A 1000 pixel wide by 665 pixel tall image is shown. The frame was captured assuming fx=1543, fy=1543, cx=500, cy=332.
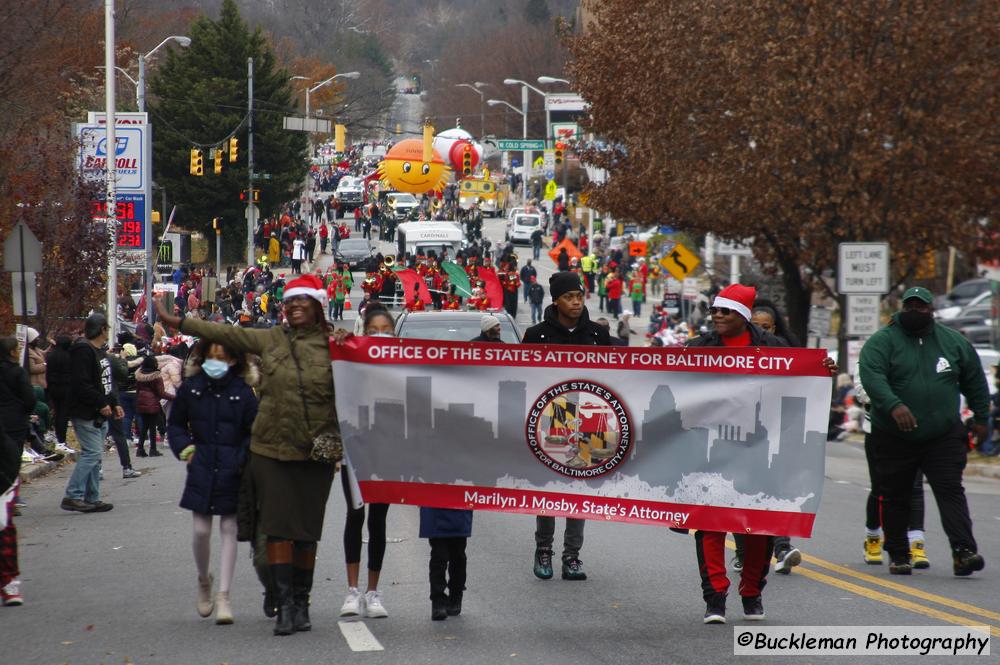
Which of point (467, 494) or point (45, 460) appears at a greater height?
point (467, 494)

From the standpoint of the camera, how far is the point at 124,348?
23.1 meters

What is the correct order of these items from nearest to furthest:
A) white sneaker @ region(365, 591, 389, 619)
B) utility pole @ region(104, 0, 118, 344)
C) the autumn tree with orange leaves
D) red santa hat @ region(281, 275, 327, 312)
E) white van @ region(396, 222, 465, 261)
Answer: red santa hat @ region(281, 275, 327, 312), white sneaker @ region(365, 591, 389, 619), the autumn tree with orange leaves, utility pole @ region(104, 0, 118, 344), white van @ region(396, 222, 465, 261)

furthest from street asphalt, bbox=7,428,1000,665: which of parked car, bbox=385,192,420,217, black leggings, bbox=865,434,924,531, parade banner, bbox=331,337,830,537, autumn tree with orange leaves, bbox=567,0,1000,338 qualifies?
parked car, bbox=385,192,420,217

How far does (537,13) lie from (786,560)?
13731cm

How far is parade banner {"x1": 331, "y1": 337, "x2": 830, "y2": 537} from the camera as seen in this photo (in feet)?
28.9

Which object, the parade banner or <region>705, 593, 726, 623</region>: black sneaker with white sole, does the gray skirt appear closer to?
the parade banner

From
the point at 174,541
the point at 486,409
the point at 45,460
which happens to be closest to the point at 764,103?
the point at 45,460

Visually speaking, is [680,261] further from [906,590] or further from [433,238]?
[906,590]

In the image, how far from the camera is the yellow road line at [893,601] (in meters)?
8.62

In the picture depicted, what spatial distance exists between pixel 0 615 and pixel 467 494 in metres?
3.15

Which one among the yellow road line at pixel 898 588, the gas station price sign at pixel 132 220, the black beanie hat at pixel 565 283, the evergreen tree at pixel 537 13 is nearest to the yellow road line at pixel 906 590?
the yellow road line at pixel 898 588

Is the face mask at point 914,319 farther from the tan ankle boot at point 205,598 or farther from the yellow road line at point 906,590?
the tan ankle boot at point 205,598

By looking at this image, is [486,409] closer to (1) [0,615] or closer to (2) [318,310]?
(2) [318,310]

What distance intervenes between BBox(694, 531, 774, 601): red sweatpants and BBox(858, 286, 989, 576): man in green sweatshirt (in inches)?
75.9
